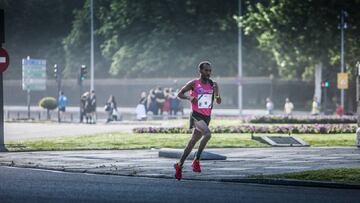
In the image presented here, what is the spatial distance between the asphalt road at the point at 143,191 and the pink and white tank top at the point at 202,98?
1419mm

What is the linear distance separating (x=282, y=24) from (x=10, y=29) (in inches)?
1321

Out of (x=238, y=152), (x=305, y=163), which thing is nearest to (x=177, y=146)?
(x=238, y=152)

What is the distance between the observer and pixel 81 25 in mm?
77125

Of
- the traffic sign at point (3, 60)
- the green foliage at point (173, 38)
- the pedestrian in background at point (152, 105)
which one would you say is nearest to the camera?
the traffic sign at point (3, 60)

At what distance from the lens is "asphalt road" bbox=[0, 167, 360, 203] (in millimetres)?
10961

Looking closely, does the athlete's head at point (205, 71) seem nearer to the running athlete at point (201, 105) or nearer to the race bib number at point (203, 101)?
the running athlete at point (201, 105)

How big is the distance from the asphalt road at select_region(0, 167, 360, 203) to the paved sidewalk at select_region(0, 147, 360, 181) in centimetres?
95

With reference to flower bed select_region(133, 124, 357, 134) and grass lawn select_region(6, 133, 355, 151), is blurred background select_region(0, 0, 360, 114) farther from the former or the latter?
grass lawn select_region(6, 133, 355, 151)

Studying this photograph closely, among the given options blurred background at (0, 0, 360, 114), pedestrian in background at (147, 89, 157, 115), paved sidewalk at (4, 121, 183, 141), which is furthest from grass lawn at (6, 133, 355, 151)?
blurred background at (0, 0, 360, 114)

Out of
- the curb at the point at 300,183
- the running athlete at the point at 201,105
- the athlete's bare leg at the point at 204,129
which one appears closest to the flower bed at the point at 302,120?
the running athlete at the point at 201,105

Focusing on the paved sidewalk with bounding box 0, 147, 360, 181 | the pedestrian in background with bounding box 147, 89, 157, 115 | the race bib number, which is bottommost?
the paved sidewalk with bounding box 0, 147, 360, 181

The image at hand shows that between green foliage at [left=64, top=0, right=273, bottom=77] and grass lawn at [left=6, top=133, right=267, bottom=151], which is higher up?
green foliage at [left=64, top=0, right=273, bottom=77]

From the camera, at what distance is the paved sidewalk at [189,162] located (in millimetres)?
14695

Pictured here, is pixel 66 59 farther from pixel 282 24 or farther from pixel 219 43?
pixel 282 24
